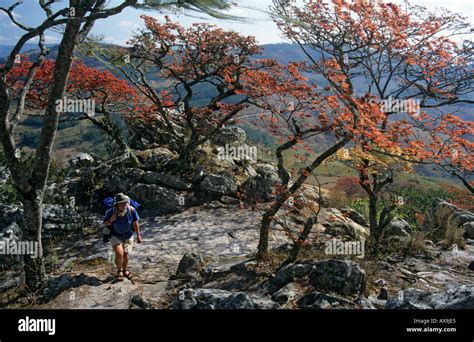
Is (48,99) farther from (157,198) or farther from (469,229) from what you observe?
(469,229)

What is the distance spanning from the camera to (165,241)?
11.0 metres

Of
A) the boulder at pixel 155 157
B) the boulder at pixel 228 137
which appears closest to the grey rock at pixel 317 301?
the boulder at pixel 155 157

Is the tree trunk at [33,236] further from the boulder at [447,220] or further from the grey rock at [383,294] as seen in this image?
the boulder at [447,220]

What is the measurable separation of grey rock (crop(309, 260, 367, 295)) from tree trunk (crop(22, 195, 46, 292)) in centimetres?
527

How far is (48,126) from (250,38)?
8861 millimetres

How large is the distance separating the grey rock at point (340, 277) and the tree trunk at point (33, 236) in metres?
5.27

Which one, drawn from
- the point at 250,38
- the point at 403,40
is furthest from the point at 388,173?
the point at 250,38

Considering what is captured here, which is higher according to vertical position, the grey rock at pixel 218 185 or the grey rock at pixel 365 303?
the grey rock at pixel 218 185

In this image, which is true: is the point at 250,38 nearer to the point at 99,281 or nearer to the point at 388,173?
the point at 388,173

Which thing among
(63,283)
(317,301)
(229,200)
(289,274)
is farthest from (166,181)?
(317,301)

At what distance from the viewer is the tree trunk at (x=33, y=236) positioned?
7117mm

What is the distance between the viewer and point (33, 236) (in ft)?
23.9

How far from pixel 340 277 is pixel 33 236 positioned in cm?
581

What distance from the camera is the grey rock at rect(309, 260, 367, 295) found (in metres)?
6.67
